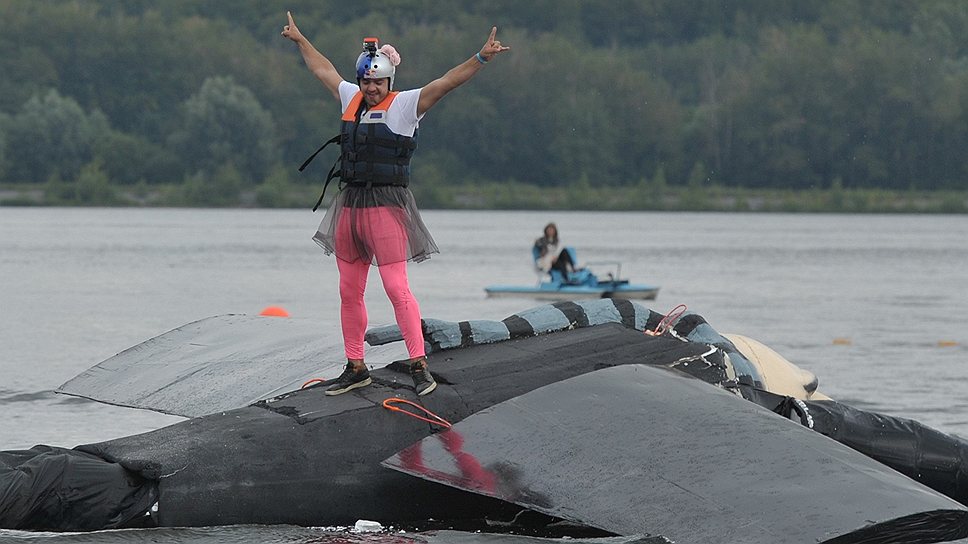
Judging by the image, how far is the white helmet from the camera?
947cm

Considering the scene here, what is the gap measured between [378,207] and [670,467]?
2.24 metres

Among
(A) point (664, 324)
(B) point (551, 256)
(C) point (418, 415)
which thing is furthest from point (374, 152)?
(B) point (551, 256)

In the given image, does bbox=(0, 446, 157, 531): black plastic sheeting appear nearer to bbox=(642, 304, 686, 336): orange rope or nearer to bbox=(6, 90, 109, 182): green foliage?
bbox=(642, 304, 686, 336): orange rope

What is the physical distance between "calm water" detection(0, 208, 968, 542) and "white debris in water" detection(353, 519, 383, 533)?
2.34ft

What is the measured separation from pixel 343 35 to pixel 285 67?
18.6 feet

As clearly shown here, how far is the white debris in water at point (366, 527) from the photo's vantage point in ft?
29.0

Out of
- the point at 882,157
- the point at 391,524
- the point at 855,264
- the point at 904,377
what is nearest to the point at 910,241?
the point at 855,264

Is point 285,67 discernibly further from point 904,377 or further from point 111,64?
point 904,377

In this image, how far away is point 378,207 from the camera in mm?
9438

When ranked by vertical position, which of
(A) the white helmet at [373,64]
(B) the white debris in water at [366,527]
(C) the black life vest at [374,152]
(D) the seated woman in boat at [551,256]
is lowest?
(D) the seated woman in boat at [551,256]

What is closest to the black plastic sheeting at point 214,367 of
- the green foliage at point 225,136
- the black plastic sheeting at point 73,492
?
the black plastic sheeting at point 73,492

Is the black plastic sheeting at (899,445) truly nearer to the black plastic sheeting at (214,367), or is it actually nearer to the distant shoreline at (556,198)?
the black plastic sheeting at (214,367)

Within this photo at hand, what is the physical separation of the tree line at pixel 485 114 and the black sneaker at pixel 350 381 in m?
93.3

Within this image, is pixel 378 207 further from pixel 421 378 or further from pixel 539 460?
pixel 539 460
